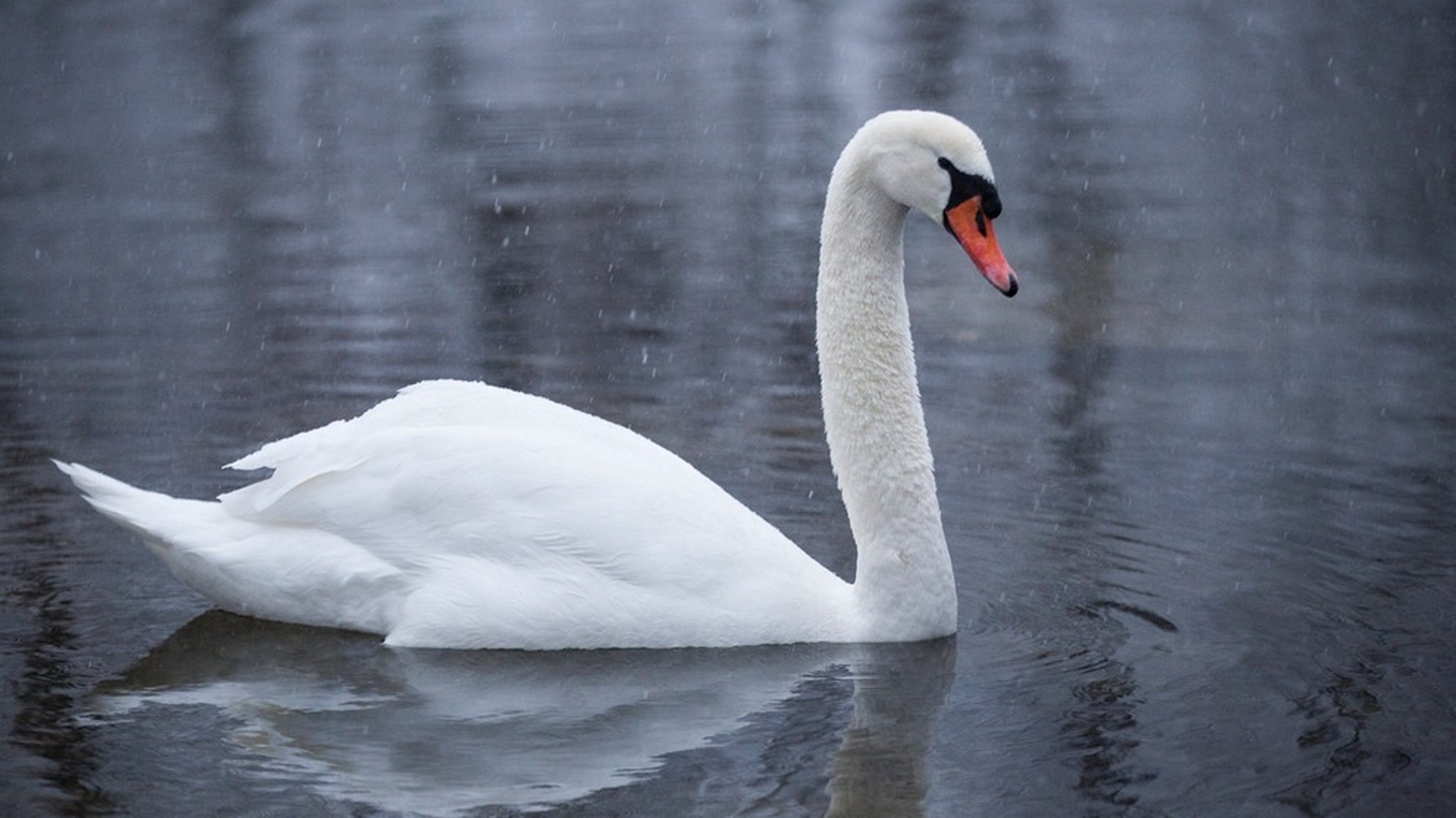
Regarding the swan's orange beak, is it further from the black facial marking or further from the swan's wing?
the swan's wing

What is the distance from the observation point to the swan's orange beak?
672 centimetres

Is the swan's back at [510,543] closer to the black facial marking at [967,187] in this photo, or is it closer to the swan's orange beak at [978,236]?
the swan's orange beak at [978,236]

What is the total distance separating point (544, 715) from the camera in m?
6.37

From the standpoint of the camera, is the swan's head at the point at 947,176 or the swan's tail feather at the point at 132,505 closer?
the swan's head at the point at 947,176

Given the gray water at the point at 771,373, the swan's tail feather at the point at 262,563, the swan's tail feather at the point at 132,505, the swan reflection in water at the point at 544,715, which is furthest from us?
the swan's tail feather at the point at 132,505

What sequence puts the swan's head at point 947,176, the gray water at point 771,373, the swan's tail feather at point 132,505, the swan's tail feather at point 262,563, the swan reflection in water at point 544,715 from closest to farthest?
the swan reflection in water at point 544,715 → the gray water at point 771,373 → the swan's head at point 947,176 → the swan's tail feather at point 262,563 → the swan's tail feather at point 132,505

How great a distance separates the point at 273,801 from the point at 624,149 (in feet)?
37.6

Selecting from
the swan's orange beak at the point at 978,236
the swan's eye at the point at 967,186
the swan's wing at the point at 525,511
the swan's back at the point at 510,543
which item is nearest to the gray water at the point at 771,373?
the swan's back at the point at 510,543

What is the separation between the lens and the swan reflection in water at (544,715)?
583 cm

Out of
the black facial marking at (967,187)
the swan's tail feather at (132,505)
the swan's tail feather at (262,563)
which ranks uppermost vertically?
the black facial marking at (967,187)

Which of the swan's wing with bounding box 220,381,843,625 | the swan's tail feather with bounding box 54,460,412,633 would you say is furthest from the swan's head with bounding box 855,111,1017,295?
the swan's tail feather with bounding box 54,460,412,633

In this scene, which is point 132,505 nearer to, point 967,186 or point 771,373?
point 967,186

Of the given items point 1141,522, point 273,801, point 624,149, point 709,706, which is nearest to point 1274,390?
point 1141,522

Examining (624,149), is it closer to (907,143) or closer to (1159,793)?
(907,143)
